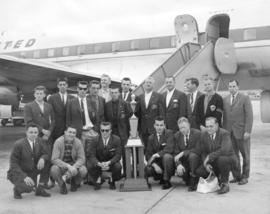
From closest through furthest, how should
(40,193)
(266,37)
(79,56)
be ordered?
1. (40,193)
2. (266,37)
3. (79,56)

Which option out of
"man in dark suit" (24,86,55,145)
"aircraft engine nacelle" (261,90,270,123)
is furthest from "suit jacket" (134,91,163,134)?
"aircraft engine nacelle" (261,90,270,123)

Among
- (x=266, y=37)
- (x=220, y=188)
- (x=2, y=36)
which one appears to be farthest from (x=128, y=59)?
(x=220, y=188)

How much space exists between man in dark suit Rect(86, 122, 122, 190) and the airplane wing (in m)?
4.61

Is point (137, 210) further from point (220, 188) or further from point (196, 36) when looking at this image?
point (196, 36)

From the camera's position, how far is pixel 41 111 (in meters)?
6.25

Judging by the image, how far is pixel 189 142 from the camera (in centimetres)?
584

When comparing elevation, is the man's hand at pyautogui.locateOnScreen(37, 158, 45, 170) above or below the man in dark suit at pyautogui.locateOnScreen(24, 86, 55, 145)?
below

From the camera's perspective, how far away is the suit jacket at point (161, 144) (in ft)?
19.1

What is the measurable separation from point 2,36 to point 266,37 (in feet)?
35.0

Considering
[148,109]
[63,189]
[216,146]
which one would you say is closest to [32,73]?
[148,109]

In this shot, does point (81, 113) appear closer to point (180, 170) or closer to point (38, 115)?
point (38, 115)

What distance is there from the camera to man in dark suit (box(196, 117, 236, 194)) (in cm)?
544

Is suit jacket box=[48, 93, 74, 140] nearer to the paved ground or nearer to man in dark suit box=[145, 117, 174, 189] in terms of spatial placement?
the paved ground

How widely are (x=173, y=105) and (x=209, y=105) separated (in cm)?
56
